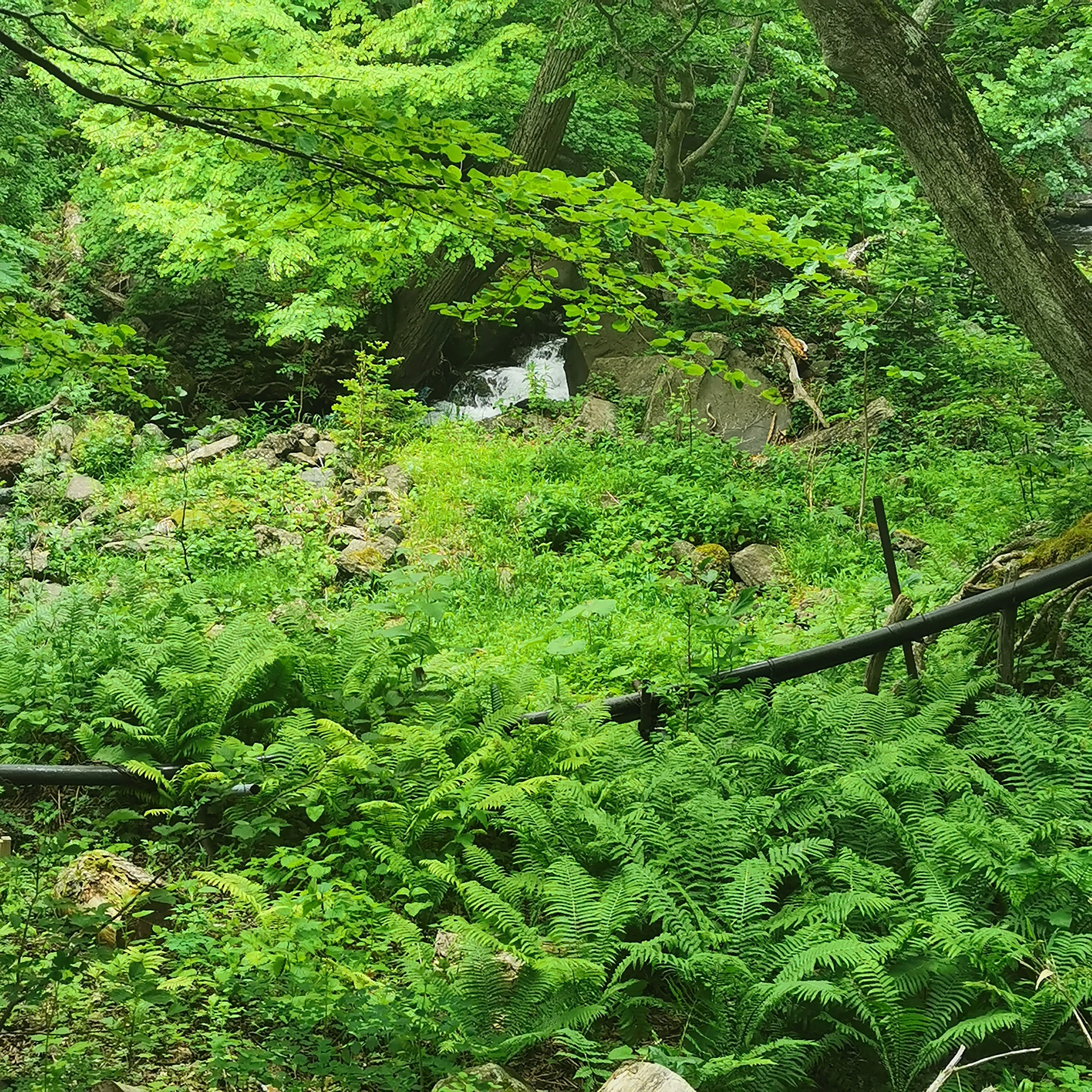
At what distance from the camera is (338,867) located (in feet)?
12.0

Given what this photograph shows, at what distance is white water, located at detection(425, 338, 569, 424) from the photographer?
14.1m

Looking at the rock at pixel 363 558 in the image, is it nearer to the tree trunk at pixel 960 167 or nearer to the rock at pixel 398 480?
the rock at pixel 398 480

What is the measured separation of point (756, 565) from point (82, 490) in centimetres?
663

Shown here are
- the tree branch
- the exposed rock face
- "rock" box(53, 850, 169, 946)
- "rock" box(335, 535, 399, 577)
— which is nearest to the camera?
"rock" box(53, 850, 169, 946)

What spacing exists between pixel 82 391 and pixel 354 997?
9.79 metres

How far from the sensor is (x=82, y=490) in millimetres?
9570

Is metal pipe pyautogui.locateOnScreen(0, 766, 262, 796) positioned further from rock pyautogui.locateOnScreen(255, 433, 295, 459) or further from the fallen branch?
the fallen branch

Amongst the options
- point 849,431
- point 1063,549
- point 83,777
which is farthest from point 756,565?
Result: point 83,777

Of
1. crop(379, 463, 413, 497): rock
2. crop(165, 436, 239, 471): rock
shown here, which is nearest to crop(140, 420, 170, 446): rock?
crop(165, 436, 239, 471): rock

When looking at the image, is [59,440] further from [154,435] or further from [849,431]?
[849,431]

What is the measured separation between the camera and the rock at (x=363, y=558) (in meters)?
8.12

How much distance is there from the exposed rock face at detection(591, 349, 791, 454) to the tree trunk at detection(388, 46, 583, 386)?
8.62 feet

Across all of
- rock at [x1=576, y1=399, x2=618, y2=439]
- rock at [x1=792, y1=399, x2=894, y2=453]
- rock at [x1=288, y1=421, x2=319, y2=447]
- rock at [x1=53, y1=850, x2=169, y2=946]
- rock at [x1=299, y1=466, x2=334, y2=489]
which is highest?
rock at [x1=792, y1=399, x2=894, y2=453]

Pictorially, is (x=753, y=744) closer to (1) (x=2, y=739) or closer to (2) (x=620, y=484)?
(1) (x=2, y=739)
